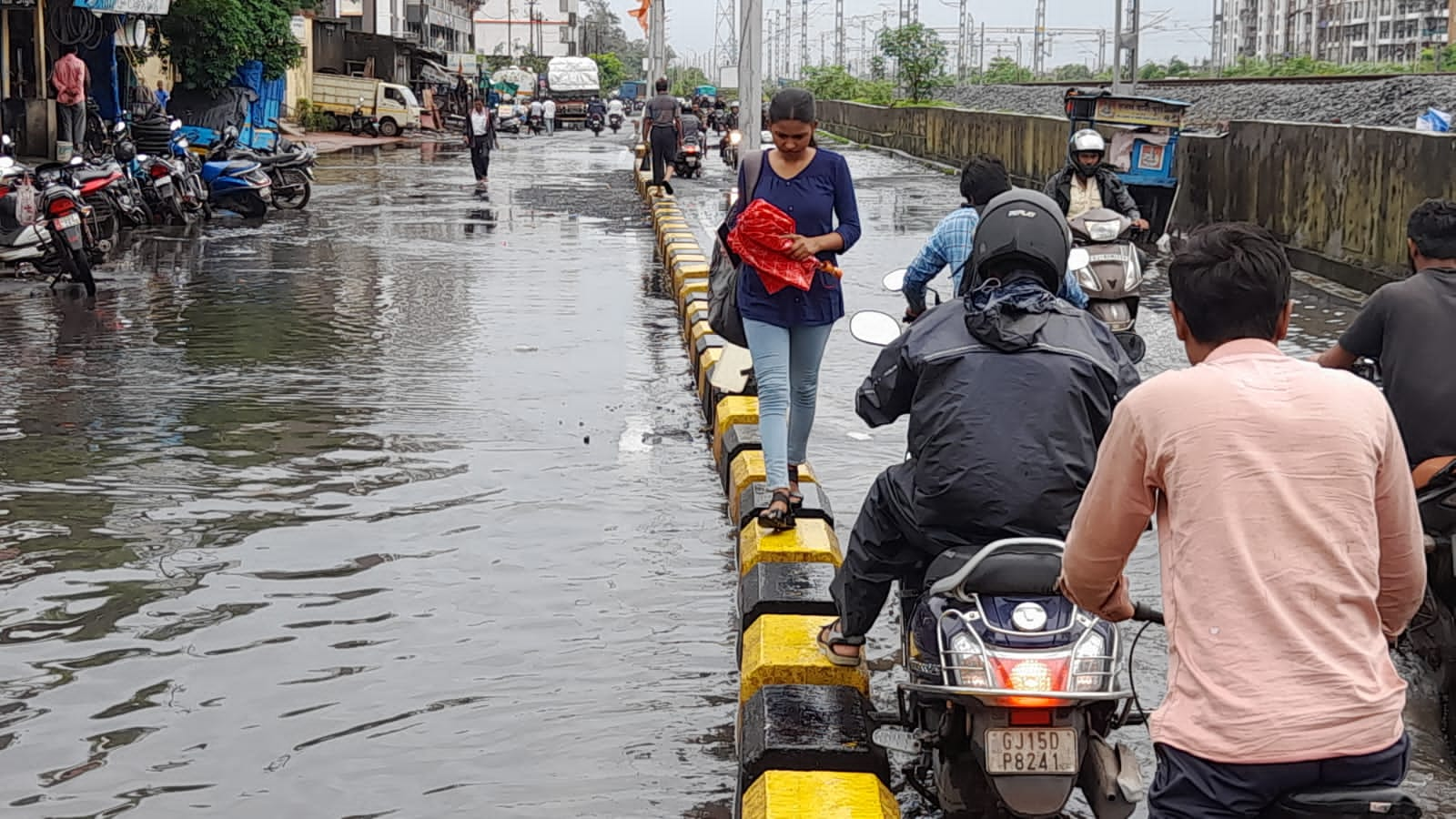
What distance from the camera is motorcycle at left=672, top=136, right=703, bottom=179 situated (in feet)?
103

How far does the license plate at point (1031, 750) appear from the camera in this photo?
386cm

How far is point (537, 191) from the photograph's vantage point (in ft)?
92.8

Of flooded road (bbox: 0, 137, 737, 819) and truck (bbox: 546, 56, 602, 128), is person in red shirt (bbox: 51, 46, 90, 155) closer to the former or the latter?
flooded road (bbox: 0, 137, 737, 819)

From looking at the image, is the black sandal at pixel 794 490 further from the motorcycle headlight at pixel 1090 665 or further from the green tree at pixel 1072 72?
the green tree at pixel 1072 72

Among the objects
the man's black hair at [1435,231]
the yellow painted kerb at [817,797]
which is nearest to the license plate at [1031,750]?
the yellow painted kerb at [817,797]

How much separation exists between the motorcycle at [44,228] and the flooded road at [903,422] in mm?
6142

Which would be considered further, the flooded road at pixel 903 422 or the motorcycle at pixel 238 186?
the motorcycle at pixel 238 186

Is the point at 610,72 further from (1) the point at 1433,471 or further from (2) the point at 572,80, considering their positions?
(1) the point at 1433,471

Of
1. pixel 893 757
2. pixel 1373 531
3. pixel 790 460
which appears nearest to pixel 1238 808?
pixel 1373 531

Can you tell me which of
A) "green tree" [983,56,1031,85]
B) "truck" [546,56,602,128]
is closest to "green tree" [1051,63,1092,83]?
"green tree" [983,56,1031,85]

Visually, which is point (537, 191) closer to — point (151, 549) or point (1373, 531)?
point (151, 549)

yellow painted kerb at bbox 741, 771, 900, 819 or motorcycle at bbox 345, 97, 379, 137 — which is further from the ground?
motorcycle at bbox 345, 97, 379, 137

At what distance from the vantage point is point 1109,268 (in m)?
9.02

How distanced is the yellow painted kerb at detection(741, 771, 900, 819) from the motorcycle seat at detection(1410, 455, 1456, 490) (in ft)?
5.92
